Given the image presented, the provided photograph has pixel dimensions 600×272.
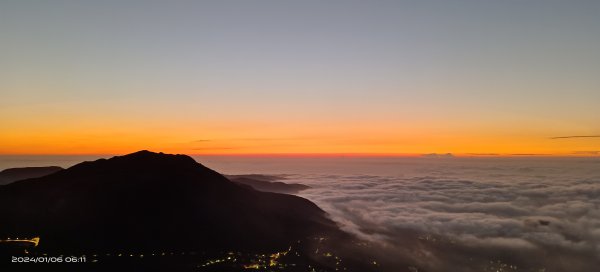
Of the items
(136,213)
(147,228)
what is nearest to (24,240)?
(136,213)

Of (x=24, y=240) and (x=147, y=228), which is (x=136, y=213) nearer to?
(x=147, y=228)

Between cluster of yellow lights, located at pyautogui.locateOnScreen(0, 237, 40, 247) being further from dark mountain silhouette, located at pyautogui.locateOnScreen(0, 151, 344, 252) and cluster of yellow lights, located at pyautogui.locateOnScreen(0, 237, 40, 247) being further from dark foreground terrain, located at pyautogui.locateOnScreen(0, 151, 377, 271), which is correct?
dark mountain silhouette, located at pyautogui.locateOnScreen(0, 151, 344, 252)

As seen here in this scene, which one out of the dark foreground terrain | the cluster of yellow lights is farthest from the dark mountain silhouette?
the cluster of yellow lights

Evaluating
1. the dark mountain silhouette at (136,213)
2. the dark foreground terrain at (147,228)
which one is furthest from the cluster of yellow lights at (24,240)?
the dark mountain silhouette at (136,213)

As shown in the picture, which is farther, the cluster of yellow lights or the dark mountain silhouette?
the dark mountain silhouette

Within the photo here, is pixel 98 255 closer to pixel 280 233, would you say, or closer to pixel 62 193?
pixel 62 193

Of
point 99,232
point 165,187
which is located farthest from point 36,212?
point 165,187

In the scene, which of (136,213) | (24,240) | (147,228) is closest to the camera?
(24,240)

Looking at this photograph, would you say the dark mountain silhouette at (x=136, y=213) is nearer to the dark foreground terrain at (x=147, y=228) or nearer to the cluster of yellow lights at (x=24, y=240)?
the dark foreground terrain at (x=147, y=228)

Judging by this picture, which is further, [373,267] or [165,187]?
[165,187]
